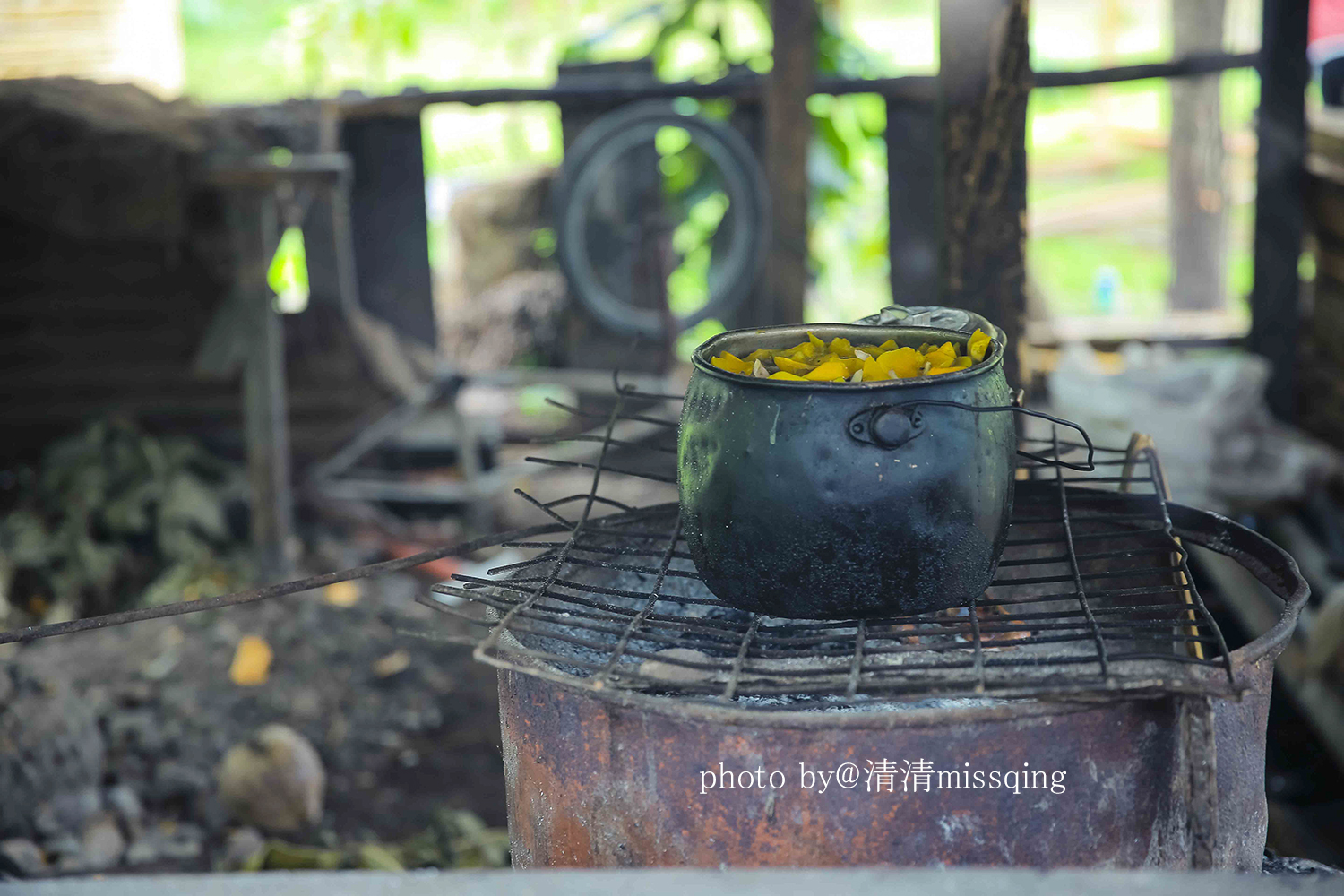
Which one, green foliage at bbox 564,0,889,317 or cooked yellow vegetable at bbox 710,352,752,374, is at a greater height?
green foliage at bbox 564,0,889,317

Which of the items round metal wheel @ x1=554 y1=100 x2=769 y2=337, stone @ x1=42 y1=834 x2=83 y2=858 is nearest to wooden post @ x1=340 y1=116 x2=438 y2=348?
round metal wheel @ x1=554 y1=100 x2=769 y2=337

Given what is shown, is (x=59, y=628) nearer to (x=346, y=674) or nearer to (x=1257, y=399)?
(x=346, y=674)

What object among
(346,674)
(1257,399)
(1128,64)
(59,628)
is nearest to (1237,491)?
(1257,399)

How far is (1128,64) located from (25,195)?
16.1ft

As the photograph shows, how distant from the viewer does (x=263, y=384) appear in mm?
5184

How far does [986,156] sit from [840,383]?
1388mm

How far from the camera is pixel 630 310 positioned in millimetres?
6633

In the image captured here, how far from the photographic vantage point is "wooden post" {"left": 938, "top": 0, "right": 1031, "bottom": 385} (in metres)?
2.89

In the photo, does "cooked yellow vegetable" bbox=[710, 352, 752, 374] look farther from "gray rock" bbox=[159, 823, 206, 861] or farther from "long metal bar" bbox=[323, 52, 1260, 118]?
"long metal bar" bbox=[323, 52, 1260, 118]

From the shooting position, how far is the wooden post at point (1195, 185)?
7.94 m

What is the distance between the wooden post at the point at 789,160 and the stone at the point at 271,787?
263cm

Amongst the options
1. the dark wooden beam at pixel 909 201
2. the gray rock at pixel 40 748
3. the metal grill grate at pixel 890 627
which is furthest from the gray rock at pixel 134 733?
the dark wooden beam at pixel 909 201

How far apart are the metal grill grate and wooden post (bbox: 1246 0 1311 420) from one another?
11.5ft

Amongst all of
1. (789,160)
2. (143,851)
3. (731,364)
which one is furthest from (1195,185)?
(143,851)
